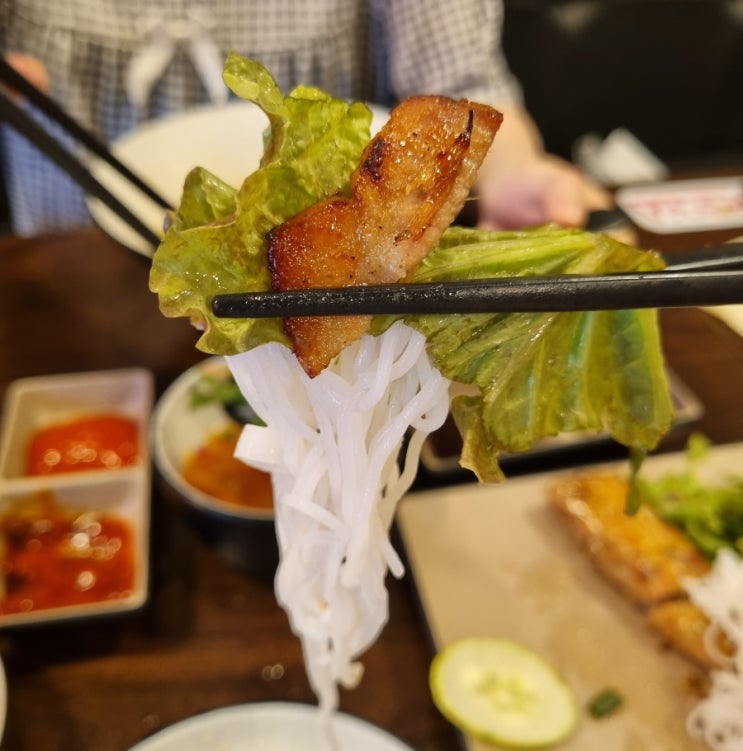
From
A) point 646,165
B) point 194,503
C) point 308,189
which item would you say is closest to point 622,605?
point 194,503

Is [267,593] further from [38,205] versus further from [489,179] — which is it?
[38,205]

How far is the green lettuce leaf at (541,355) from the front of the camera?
67 cm

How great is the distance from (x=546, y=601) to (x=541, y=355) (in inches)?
23.4

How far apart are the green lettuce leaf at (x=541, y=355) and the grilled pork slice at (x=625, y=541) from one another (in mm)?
453

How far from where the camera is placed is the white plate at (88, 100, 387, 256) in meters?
1.63

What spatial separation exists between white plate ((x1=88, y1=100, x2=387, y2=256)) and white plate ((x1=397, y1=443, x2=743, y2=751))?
820mm

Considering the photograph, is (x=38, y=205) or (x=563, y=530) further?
(x=38, y=205)

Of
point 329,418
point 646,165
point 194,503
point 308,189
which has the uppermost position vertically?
point 308,189

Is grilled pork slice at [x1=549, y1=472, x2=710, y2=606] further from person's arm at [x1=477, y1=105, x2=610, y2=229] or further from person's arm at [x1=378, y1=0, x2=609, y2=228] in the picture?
person's arm at [x1=378, y1=0, x2=609, y2=228]

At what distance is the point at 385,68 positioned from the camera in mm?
2443

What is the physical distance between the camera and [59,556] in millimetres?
1167

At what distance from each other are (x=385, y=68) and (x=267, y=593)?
185 centimetres

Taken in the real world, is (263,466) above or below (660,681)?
above

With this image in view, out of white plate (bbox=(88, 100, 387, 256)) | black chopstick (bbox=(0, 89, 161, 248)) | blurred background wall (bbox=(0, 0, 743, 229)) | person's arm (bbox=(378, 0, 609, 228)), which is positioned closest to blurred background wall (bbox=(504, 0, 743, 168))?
blurred background wall (bbox=(0, 0, 743, 229))
